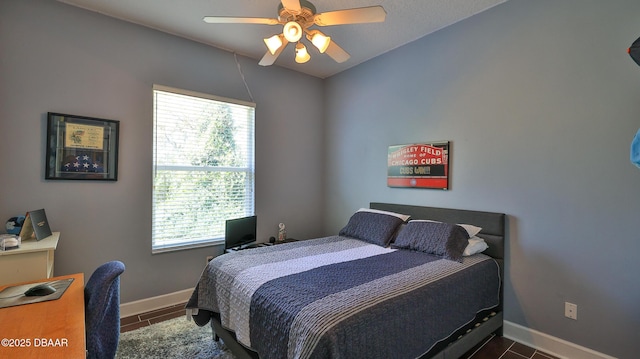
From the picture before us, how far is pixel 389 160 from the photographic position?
11.0 ft

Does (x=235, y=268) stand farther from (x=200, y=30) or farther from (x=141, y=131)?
(x=200, y=30)

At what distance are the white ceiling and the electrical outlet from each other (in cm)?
248

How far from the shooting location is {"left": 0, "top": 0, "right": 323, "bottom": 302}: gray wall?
2.28 metres

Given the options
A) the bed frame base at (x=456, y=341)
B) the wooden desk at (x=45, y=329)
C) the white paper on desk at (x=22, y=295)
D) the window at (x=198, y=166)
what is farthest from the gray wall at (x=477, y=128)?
the wooden desk at (x=45, y=329)

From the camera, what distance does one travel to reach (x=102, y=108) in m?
2.61

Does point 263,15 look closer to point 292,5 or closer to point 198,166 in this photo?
point 292,5

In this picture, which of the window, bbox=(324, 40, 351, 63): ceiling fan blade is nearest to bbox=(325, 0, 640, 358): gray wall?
bbox=(324, 40, 351, 63): ceiling fan blade

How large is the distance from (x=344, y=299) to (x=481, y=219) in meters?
1.68

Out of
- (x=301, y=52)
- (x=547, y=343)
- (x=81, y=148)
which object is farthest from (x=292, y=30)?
(x=547, y=343)

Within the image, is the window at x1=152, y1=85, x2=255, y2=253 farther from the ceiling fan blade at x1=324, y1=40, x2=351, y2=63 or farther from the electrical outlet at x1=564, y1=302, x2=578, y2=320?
the electrical outlet at x1=564, y1=302, x2=578, y2=320

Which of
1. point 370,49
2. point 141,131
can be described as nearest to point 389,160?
point 370,49

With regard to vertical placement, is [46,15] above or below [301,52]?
above

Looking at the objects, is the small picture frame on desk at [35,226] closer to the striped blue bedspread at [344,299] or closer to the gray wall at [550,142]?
the striped blue bedspread at [344,299]

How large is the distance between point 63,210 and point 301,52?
242 centimetres
